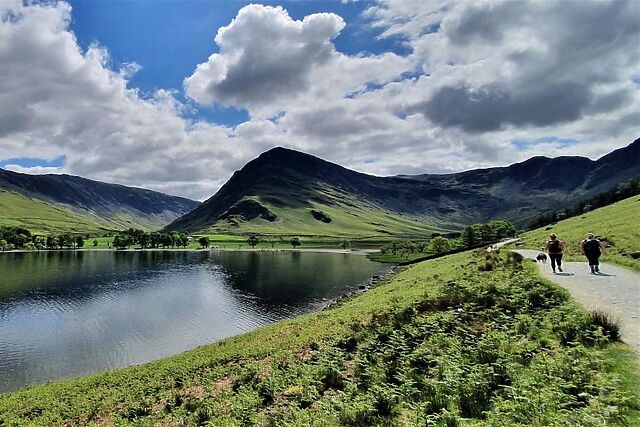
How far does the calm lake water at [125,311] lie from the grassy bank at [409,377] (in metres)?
17.6

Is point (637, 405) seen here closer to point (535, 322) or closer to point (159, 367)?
point (535, 322)

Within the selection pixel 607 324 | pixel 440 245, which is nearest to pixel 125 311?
pixel 607 324

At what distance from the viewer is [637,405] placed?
10031 mm

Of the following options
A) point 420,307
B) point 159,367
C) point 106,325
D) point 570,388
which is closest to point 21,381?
point 159,367

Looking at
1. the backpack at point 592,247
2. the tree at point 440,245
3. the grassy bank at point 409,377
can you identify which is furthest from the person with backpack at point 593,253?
the tree at point 440,245

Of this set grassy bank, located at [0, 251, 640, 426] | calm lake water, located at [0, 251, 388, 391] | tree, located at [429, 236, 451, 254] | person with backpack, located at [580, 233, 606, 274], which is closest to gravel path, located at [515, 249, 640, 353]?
person with backpack, located at [580, 233, 606, 274]

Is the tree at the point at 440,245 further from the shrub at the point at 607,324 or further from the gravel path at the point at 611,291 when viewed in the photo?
the shrub at the point at 607,324

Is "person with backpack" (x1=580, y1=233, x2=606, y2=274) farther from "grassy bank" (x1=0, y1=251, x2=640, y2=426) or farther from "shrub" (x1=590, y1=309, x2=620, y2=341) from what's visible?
"shrub" (x1=590, y1=309, x2=620, y2=341)

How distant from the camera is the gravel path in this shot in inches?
664

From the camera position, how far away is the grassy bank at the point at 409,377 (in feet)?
38.2

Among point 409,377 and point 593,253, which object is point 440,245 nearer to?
point 593,253

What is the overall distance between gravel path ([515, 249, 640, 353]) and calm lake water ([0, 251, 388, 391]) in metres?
47.2

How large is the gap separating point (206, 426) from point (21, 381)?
38.1m

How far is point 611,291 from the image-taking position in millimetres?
23938
